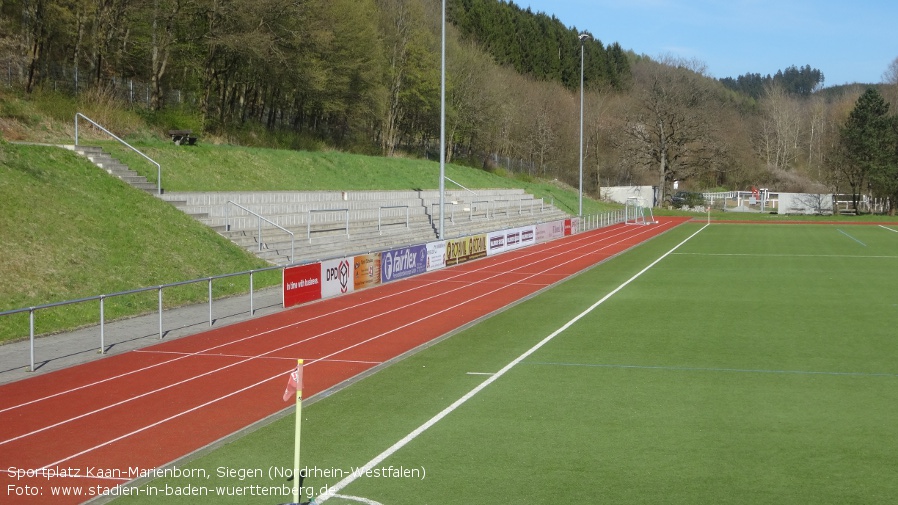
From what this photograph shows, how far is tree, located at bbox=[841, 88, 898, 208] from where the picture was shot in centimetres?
8125

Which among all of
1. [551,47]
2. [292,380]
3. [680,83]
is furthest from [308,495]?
[551,47]

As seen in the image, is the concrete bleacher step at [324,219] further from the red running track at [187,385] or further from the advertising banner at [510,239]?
the red running track at [187,385]

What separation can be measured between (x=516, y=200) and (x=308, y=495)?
5398 cm

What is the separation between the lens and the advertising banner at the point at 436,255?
3234 centimetres

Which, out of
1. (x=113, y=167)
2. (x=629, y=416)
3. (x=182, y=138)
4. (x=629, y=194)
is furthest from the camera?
(x=629, y=194)

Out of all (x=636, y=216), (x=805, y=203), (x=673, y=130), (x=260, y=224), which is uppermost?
(x=673, y=130)

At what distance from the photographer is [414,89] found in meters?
70.8

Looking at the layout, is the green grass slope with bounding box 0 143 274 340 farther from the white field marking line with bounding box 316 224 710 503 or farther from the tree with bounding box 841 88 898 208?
the tree with bounding box 841 88 898 208

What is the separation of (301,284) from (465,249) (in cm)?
1385

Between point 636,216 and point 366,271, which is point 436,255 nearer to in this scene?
point 366,271

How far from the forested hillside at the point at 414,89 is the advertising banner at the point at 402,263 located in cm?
1647

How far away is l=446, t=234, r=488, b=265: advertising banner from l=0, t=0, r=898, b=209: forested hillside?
48.1 ft

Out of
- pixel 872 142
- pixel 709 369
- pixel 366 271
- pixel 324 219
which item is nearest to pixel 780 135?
pixel 872 142

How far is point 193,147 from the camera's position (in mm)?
37125
